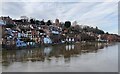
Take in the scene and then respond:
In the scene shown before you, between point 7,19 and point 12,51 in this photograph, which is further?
point 7,19

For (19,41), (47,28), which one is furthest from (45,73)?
(47,28)

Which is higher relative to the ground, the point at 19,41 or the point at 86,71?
the point at 19,41

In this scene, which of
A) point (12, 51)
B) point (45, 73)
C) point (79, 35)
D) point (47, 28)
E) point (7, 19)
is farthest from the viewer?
point (79, 35)

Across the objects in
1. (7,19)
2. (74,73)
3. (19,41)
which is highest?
(7,19)

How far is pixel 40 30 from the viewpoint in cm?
990

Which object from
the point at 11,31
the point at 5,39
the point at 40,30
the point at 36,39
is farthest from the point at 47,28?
the point at 5,39

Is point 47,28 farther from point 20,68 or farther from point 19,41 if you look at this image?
point 20,68

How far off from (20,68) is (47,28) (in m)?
6.10

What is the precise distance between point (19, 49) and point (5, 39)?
0.56m

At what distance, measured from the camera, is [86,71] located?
14.8 feet

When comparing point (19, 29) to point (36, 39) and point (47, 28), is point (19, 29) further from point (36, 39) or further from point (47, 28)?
point (47, 28)

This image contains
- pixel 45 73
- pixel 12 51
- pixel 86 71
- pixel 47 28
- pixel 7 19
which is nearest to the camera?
pixel 45 73

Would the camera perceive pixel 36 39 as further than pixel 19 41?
Yes

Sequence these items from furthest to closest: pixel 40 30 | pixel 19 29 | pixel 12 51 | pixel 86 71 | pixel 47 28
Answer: pixel 47 28 < pixel 40 30 < pixel 19 29 < pixel 12 51 < pixel 86 71
